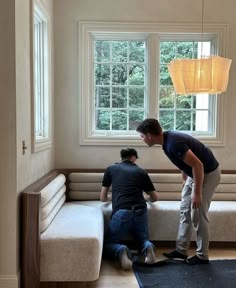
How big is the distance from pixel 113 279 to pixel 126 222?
1.85 feet

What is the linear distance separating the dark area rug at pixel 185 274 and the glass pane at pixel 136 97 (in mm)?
2037

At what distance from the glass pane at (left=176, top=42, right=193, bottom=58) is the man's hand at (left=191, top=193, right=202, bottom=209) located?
6.90 ft

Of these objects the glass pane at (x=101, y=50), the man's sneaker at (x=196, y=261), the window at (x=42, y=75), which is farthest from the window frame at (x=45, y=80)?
the man's sneaker at (x=196, y=261)

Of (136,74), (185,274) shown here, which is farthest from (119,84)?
(185,274)

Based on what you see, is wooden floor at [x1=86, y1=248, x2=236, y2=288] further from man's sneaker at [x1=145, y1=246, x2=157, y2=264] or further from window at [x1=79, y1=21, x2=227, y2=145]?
window at [x1=79, y1=21, x2=227, y2=145]

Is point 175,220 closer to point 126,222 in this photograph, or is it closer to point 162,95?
point 126,222

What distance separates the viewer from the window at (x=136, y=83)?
4512 mm

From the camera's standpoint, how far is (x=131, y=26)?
4488 mm

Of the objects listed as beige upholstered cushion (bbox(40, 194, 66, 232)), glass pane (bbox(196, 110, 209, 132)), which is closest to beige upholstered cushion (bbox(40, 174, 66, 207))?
beige upholstered cushion (bbox(40, 194, 66, 232))

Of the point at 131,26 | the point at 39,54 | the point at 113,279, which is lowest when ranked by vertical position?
the point at 113,279

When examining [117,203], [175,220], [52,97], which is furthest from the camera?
[52,97]

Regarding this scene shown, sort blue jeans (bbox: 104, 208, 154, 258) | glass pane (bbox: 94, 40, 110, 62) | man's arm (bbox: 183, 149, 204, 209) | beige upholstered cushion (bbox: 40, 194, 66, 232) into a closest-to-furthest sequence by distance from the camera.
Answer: beige upholstered cushion (bbox: 40, 194, 66, 232) < man's arm (bbox: 183, 149, 204, 209) < blue jeans (bbox: 104, 208, 154, 258) < glass pane (bbox: 94, 40, 110, 62)

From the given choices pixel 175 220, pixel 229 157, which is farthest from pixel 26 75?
pixel 229 157

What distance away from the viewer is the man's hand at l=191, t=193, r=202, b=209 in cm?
329
